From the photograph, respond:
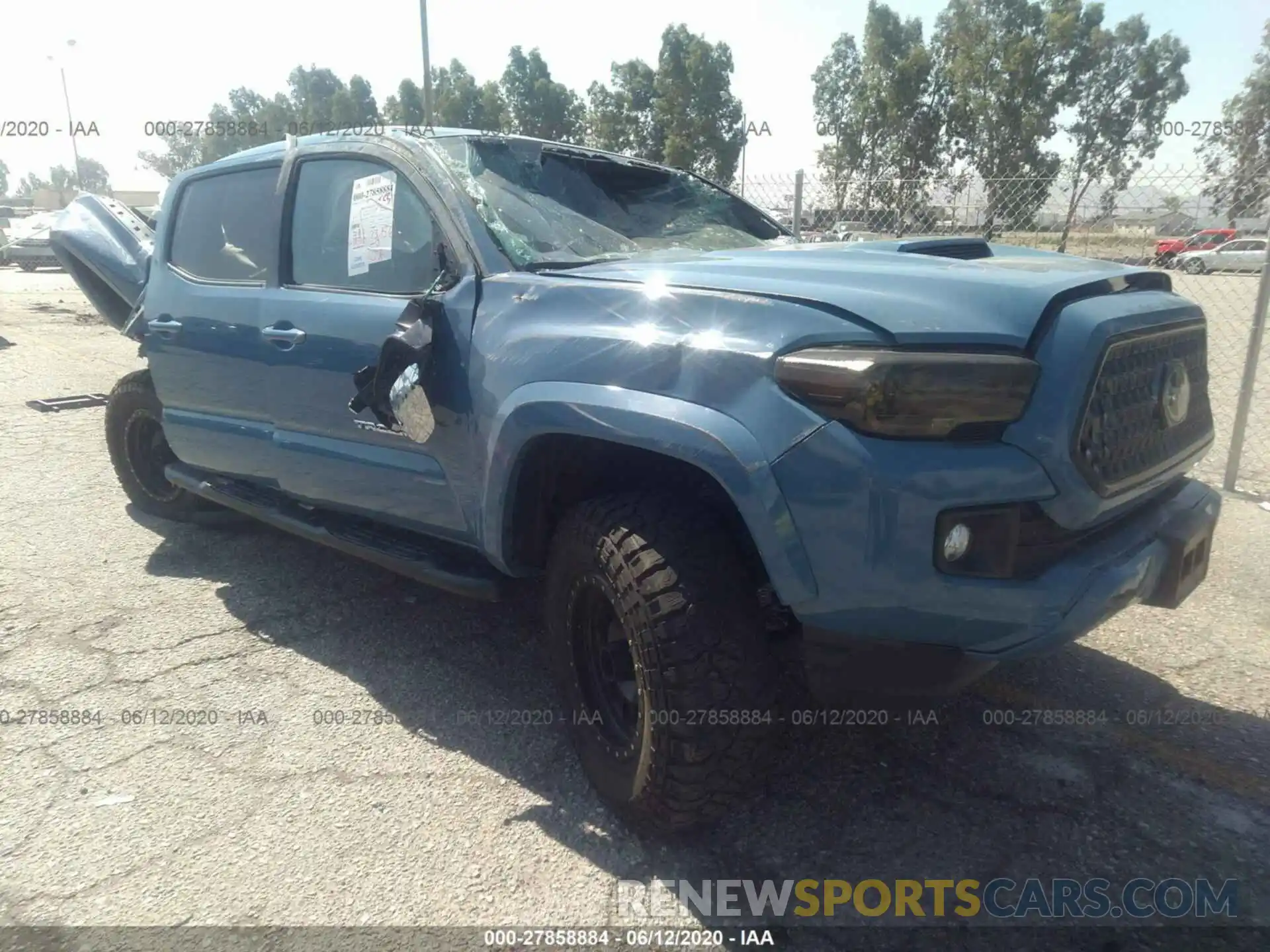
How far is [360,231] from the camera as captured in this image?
312 cm

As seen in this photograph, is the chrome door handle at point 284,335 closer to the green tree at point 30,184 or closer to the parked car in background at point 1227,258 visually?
the parked car in background at point 1227,258

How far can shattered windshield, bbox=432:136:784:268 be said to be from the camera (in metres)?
2.80

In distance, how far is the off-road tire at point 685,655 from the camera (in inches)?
81.1

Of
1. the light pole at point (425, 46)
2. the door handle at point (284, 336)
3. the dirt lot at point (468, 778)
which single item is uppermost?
the light pole at point (425, 46)

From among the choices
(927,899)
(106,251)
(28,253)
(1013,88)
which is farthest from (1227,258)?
(28,253)

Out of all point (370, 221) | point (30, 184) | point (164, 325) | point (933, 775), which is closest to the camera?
point (933, 775)

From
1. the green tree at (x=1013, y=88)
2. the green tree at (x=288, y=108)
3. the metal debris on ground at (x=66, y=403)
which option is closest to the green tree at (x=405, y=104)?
the green tree at (x=288, y=108)

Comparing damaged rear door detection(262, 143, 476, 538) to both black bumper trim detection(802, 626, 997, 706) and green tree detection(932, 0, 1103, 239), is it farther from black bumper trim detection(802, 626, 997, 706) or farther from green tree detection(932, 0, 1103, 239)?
green tree detection(932, 0, 1103, 239)

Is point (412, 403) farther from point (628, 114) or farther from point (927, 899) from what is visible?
point (628, 114)

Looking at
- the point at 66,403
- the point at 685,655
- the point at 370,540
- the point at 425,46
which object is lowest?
the point at 66,403

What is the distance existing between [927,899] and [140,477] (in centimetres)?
456

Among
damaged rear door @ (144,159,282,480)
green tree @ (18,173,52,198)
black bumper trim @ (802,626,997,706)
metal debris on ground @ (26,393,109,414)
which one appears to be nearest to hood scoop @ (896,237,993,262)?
black bumper trim @ (802,626,997,706)

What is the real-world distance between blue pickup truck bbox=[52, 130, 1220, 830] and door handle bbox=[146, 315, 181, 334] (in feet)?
2.25

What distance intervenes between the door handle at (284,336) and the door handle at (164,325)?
0.82 metres
